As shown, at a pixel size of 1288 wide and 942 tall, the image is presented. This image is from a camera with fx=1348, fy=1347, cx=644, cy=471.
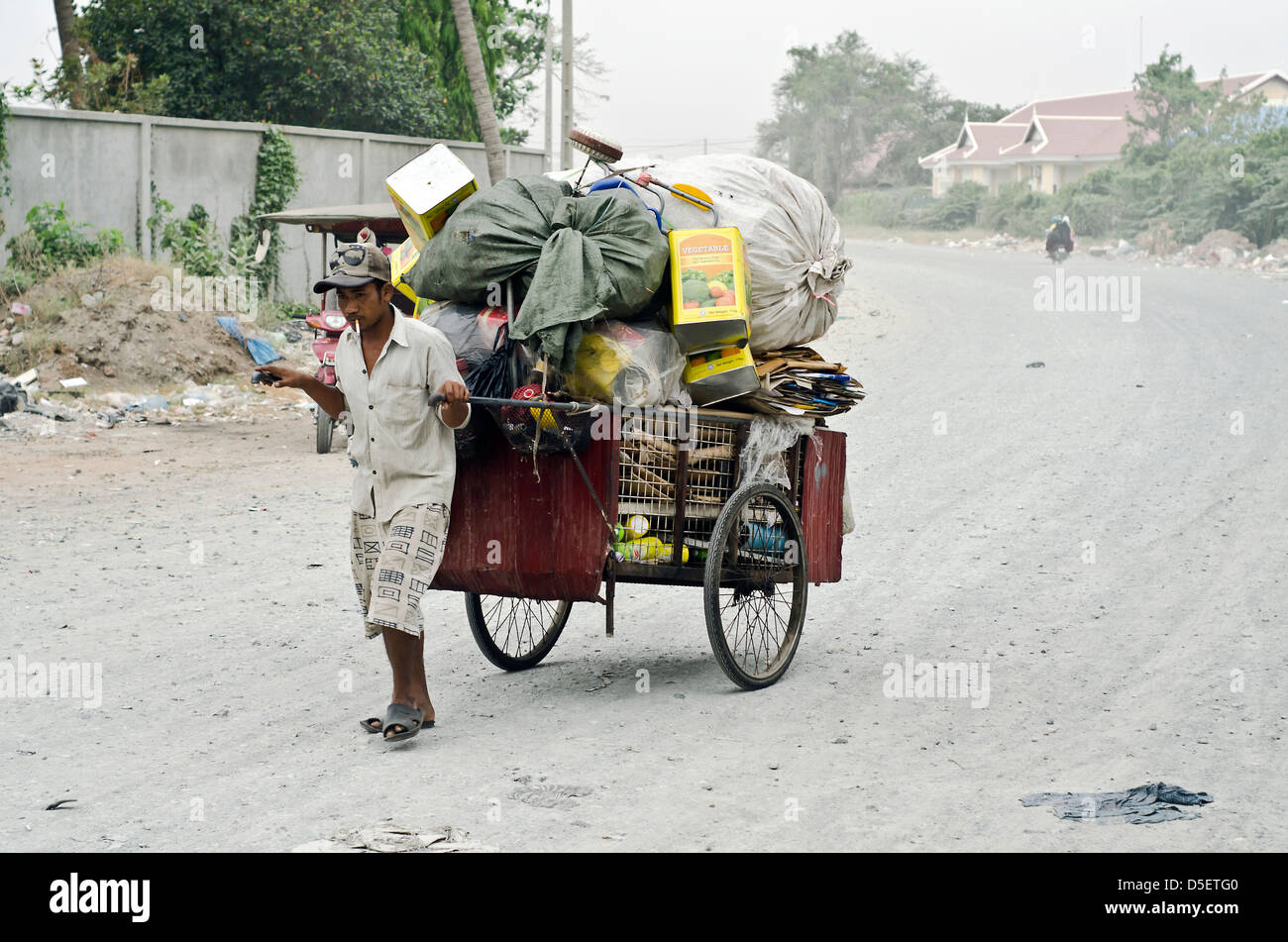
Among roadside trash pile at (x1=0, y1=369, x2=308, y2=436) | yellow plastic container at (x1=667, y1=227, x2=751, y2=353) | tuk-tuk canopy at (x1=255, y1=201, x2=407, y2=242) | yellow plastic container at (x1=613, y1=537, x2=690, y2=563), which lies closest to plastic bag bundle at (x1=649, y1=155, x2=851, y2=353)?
yellow plastic container at (x1=667, y1=227, x2=751, y2=353)

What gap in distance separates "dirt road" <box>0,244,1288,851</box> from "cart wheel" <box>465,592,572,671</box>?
0.30ft

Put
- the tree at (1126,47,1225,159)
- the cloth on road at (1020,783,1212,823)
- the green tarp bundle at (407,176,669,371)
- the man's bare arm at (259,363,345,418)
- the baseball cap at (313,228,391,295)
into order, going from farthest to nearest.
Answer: the tree at (1126,47,1225,159) → the green tarp bundle at (407,176,669,371) → the baseball cap at (313,228,391,295) → the man's bare arm at (259,363,345,418) → the cloth on road at (1020,783,1212,823)

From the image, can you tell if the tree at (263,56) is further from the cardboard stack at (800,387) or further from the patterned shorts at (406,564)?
the patterned shorts at (406,564)

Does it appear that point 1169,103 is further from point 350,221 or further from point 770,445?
point 770,445

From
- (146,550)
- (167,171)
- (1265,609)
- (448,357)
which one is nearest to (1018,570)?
(1265,609)

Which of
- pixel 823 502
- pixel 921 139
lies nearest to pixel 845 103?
pixel 921 139

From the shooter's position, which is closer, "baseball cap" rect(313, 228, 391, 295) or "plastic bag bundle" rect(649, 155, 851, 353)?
"baseball cap" rect(313, 228, 391, 295)

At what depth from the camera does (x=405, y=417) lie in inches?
187

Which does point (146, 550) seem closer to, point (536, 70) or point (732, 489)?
point (732, 489)

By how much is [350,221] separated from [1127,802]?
9790mm

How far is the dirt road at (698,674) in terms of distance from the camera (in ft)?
13.7

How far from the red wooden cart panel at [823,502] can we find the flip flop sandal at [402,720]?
1.93 m

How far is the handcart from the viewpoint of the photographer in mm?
5055

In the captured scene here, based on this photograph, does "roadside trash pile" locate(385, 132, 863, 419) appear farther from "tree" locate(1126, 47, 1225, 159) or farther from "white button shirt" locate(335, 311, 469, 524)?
"tree" locate(1126, 47, 1225, 159)
